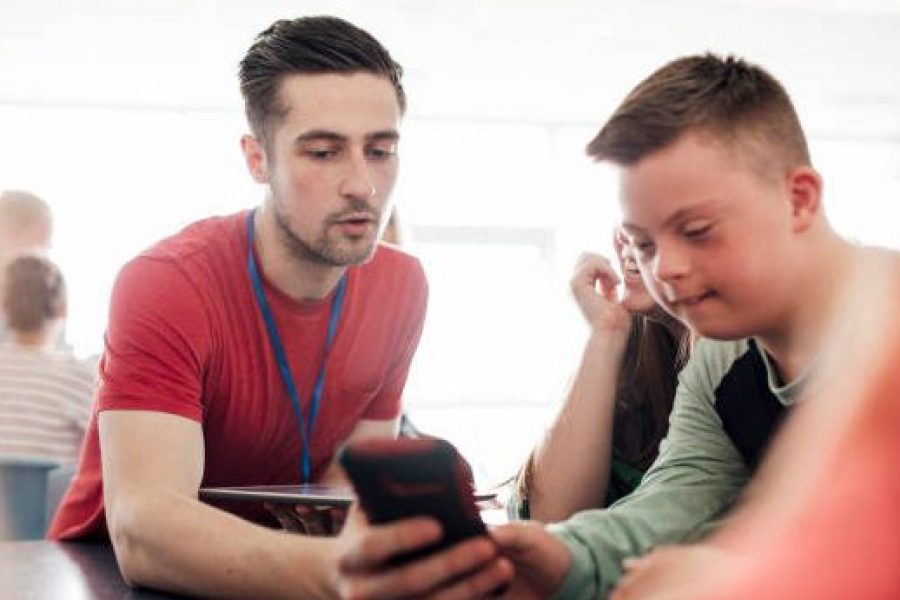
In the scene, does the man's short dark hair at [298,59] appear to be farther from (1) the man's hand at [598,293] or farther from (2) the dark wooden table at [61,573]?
(2) the dark wooden table at [61,573]

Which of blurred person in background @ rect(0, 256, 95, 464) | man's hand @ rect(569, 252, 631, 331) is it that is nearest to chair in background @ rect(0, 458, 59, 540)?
blurred person in background @ rect(0, 256, 95, 464)

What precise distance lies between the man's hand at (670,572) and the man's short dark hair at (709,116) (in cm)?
44

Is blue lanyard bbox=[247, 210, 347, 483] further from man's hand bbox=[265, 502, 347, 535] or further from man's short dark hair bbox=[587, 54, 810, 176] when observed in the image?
man's short dark hair bbox=[587, 54, 810, 176]

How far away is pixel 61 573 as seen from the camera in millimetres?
1178

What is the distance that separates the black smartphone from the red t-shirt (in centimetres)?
69

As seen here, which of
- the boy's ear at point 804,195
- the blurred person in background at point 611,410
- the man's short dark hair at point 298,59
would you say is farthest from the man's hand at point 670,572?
the man's short dark hair at point 298,59

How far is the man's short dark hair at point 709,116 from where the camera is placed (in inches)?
40.9

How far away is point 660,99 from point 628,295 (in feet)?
1.92

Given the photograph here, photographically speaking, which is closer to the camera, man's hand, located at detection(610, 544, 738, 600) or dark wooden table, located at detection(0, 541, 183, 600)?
man's hand, located at detection(610, 544, 738, 600)

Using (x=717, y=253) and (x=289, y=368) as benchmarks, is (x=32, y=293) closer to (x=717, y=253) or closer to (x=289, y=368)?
(x=289, y=368)

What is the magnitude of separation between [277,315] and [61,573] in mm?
561

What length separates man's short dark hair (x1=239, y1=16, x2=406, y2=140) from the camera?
5.52 ft

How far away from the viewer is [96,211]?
264 inches

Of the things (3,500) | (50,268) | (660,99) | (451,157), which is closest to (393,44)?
(451,157)
